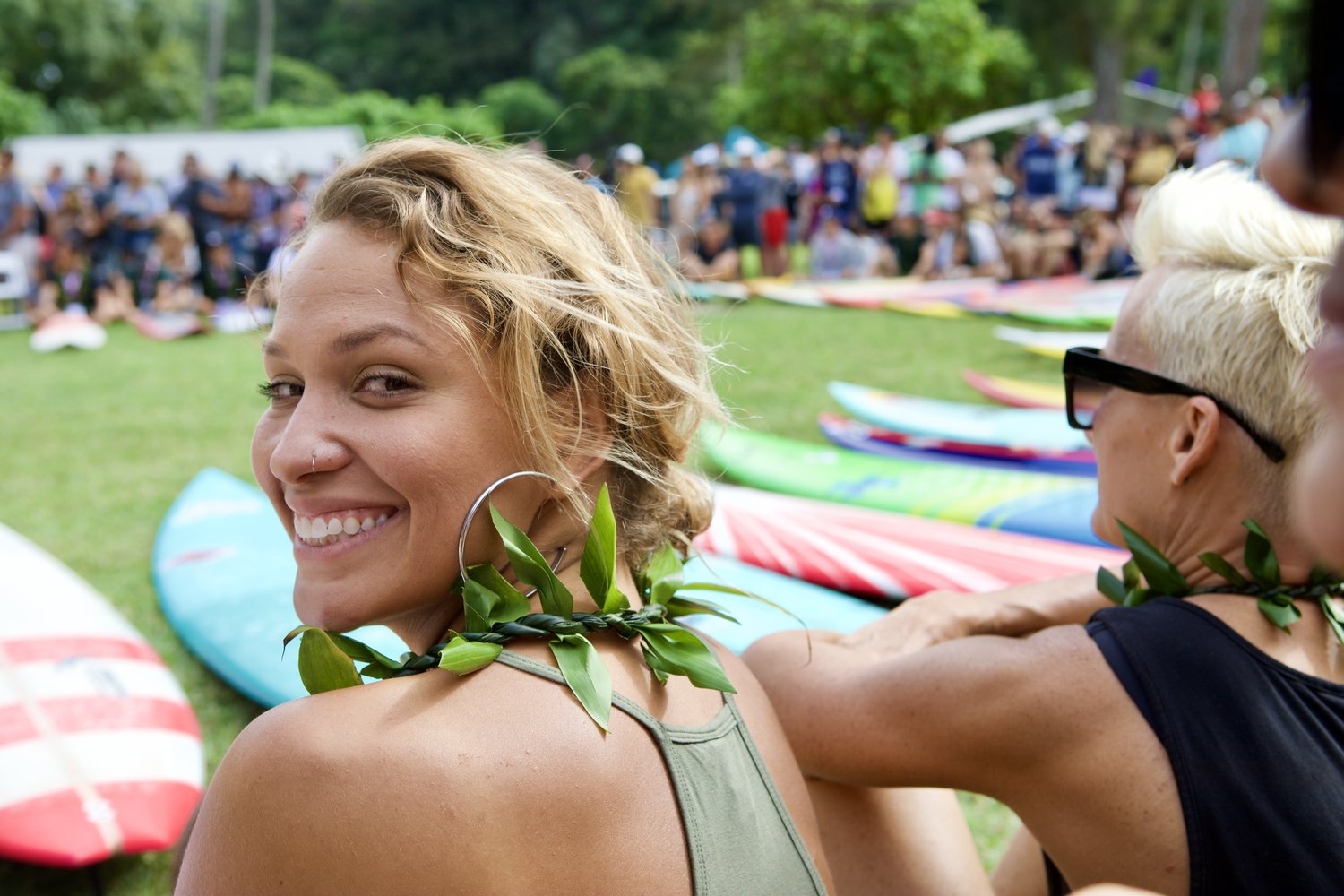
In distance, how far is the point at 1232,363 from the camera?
1.73 m

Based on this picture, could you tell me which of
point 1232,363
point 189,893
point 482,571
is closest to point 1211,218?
point 1232,363

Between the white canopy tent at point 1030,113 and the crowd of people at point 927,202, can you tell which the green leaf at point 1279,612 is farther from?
the white canopy tent at point 1030,113

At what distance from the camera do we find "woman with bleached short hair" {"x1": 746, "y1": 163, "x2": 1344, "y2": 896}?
1.44m

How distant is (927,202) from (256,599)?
13.4 m

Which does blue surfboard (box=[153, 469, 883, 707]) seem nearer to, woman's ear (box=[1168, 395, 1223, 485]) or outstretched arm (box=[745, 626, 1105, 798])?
outstretched arm (box=[745, 626, 1105, 798])

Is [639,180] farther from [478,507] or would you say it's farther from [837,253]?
[478,507]

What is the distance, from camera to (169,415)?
24.5 feet

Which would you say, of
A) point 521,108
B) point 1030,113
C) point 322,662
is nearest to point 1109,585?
point 322,662

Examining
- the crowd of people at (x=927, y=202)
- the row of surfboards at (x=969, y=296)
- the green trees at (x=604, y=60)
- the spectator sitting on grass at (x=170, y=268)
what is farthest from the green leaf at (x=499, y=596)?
the green trees at (x=604, y=60)

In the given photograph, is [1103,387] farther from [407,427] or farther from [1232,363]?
[407,427]

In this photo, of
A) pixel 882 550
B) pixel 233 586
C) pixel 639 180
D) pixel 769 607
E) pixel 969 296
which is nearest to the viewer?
pixel 769 607

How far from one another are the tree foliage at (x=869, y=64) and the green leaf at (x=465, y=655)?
98.2ft

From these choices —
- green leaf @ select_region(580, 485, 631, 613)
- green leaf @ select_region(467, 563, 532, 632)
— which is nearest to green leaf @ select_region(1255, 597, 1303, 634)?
green leaf @ select_region(580, 485, 631, 613)

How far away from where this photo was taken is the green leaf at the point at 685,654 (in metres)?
1.31
